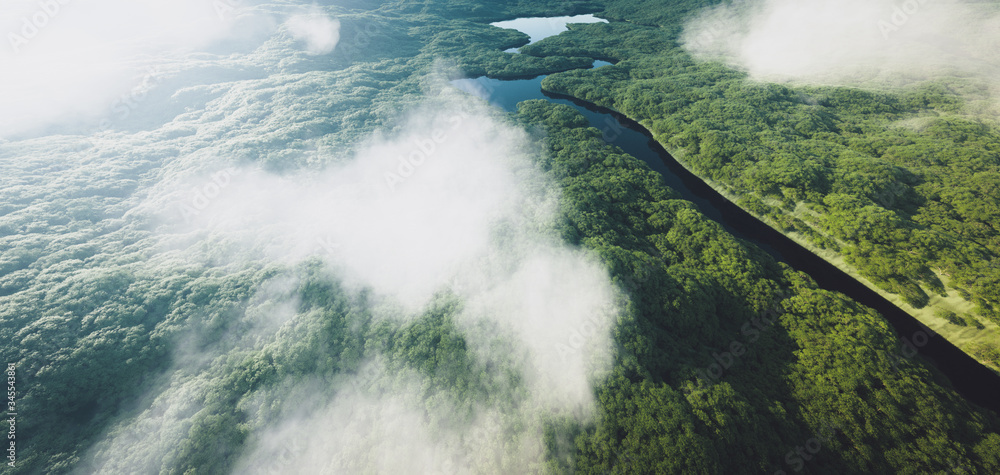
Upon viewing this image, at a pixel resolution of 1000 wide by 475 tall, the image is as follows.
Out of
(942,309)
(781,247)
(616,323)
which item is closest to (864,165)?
(781,247)

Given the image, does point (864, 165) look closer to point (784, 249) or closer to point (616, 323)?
point (784, 249)

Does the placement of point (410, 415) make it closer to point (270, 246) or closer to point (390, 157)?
point (270, 246)

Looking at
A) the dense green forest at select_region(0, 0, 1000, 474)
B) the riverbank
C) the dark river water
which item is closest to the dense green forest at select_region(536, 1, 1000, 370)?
the riverbank

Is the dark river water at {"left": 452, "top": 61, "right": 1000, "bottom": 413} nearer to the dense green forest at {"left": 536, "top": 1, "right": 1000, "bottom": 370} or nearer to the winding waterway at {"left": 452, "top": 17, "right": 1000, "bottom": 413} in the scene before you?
the winding waterway at {"left": 452, "top": 17, "right": 1000, "bottom": 413}

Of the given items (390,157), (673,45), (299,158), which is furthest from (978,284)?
(673,45)

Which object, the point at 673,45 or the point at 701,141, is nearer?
the point at 701,141

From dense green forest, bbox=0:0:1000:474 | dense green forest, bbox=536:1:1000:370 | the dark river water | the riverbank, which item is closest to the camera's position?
dense green forest, bbox=0:0:1000:474
